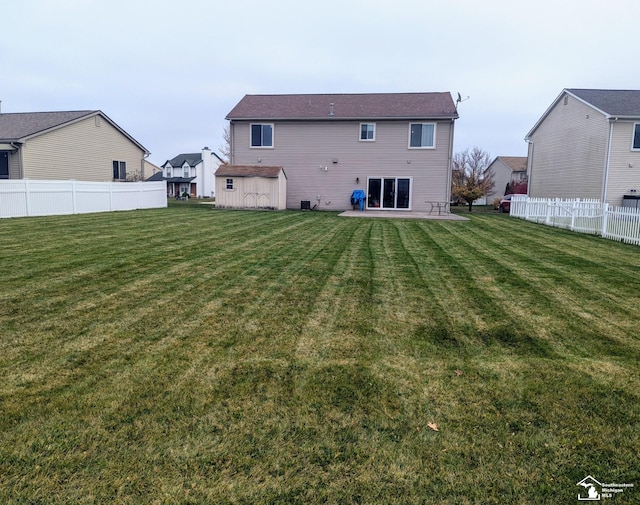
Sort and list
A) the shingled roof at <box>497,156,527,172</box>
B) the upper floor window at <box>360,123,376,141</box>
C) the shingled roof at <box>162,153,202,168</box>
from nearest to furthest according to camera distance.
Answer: the upper floor window at <box>360,123,376,141</box>, the shingled roof at <box>497,156,527,172</box>, the shingled roof at <box>162,153,202,168</box>

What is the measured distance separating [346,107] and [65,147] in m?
16.5

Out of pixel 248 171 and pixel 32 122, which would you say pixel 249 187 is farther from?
pixel 32 122

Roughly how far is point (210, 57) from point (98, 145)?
8.97 metres

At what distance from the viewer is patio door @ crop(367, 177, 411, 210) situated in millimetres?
24594

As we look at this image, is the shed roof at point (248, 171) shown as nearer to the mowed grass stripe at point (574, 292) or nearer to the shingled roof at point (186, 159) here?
the mowed grass stripe at point (574, 292)

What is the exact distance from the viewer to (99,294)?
17.8ft

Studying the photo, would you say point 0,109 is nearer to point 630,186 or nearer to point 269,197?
point 269,197

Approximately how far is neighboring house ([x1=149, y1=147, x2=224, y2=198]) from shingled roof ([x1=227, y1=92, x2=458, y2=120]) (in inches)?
1470

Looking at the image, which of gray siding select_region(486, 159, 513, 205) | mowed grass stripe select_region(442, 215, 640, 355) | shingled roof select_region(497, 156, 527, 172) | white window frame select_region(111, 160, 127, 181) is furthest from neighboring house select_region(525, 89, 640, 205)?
white window frame select_region(111, 160, 127, 181)

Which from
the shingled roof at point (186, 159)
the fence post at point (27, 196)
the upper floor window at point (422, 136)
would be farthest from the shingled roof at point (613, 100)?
the shingled roof at point (186, 159)

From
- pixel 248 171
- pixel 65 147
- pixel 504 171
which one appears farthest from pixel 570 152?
pixel 504 171

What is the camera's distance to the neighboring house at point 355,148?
79.5 feet

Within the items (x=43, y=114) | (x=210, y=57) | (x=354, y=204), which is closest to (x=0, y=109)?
(x=43, y=114)
